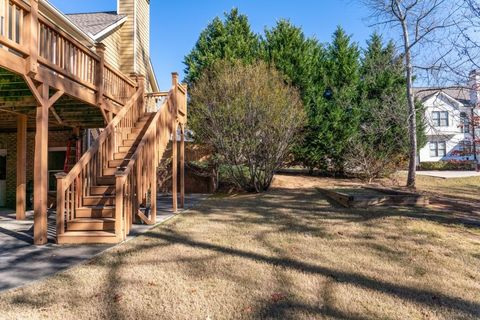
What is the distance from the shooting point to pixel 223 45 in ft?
53.6

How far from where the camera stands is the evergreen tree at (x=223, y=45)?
51.8 feet

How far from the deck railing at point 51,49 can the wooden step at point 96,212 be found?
2488 mm

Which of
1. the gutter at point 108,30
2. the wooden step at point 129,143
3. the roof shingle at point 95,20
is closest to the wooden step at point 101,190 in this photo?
the wooden step at point 129,143

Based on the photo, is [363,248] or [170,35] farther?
[170,35]

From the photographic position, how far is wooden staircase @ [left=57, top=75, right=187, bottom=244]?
5441 mm

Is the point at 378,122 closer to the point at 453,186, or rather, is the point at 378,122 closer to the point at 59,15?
the point at 453,186

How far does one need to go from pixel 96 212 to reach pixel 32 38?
3.01m

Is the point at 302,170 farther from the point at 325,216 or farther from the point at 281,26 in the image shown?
the point at 325,216

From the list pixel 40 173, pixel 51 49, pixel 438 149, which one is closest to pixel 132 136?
pixel 51 49

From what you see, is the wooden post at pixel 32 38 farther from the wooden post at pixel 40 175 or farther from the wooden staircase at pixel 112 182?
the wooden staircase at pixel 112 182

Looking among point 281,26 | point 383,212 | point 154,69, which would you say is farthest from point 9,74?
point 281,26

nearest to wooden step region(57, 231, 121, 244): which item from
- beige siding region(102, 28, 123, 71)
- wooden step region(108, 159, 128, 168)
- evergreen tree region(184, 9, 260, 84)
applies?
wooden step region(108, 159, 128, 168)

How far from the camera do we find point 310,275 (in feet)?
12.6

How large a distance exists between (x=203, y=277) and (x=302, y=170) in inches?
594
